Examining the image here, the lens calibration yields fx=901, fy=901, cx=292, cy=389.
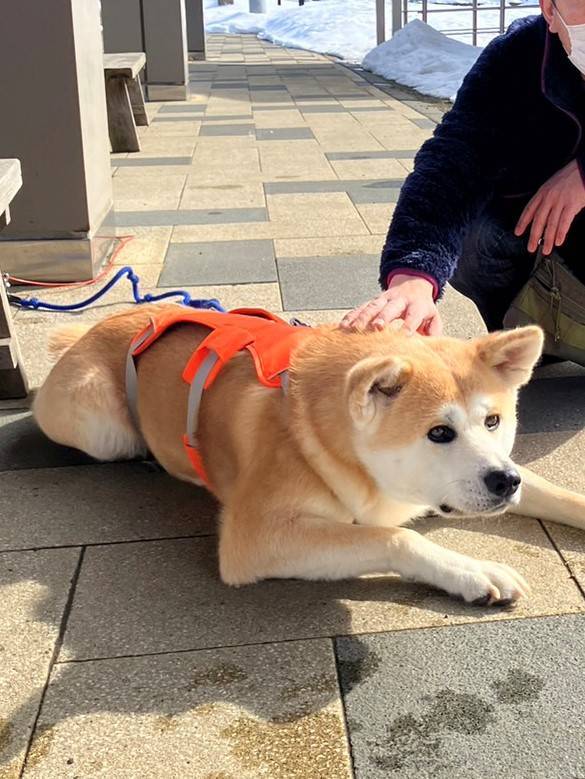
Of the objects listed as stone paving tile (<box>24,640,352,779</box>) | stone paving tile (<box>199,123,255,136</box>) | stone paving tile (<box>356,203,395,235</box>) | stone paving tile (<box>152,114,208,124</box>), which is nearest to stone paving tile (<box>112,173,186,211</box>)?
stone paving tile (<box>356,203,395,235</box>)

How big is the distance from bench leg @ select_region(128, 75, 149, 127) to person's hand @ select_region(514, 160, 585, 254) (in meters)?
8.23

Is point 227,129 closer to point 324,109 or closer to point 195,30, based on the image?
point 324,109

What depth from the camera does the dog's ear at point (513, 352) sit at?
2688 millimetres

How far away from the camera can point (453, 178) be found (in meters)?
3.78

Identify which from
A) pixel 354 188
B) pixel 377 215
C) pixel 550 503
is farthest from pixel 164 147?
pixel 550 503

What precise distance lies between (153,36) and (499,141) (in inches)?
473

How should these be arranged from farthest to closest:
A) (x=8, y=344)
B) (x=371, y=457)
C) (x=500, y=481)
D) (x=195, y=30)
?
(x=195, y=30)
(x=8, y=344)
(x=371, y=457)
(x=500, y=481)

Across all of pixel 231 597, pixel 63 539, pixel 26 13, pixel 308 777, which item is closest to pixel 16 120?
pixel 26 13

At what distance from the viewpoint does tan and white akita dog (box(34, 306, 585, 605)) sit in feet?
8.23

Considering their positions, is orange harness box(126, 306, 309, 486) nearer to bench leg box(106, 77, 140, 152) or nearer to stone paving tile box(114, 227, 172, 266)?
stone paving tile box(114, 227, 172, 266)

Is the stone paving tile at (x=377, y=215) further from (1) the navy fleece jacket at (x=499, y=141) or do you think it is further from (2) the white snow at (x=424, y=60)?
(2) the white snow at (x=424, y=60)

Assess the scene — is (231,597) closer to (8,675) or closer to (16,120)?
(8,675)

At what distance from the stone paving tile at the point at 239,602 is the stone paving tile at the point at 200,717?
87 mm

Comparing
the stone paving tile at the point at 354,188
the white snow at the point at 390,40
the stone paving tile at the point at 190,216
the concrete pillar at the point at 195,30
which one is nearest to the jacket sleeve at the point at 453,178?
the stone paving tile at the point at 190,216
